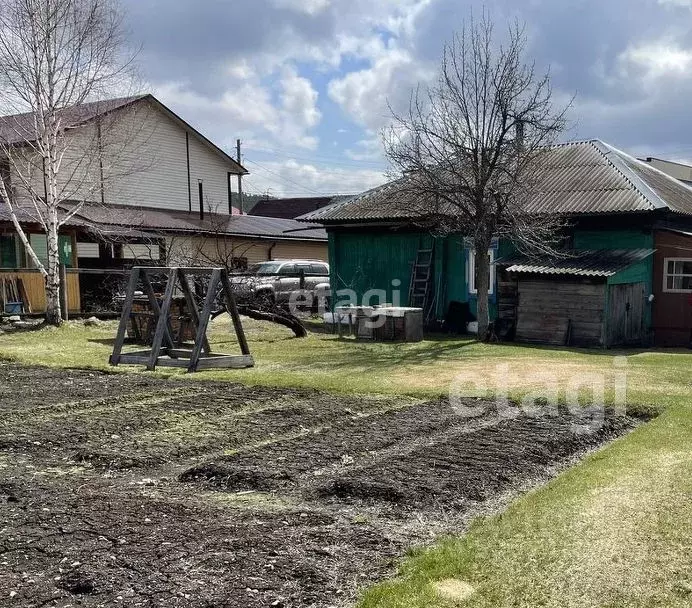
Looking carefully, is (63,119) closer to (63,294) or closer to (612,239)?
(63,294)

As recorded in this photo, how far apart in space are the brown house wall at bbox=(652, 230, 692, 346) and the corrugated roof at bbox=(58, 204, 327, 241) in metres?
12.8

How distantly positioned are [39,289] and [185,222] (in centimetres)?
1074

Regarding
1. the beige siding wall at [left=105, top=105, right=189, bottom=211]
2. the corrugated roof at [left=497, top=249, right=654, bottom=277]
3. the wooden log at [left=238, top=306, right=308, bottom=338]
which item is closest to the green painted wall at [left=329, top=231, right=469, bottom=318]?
the corrugated roof at [left=497, top=249, right=654, bottom=277]

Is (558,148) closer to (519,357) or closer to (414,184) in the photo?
(414,184)

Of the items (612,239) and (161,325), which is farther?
(612,239)

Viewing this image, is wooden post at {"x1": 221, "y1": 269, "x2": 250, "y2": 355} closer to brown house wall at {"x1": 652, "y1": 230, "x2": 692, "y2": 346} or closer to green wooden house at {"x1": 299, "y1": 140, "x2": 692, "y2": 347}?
green wooden house at {"x1": 299, "y1": 140, "x2": 692, "y2": 347}

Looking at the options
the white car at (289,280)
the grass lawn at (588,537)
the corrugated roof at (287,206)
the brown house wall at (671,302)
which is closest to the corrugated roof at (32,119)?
the white car at (289,280)

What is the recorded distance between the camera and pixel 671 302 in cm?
1802

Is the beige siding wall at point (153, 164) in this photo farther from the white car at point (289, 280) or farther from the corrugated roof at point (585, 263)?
the corrugated roof at point (585, 263)

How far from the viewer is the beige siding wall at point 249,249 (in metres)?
26.9

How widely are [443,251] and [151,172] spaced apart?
16351mm

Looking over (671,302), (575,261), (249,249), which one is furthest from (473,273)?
(249,249)

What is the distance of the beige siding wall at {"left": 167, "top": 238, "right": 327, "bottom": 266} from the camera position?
88.3 feet

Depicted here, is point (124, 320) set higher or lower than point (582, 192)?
lower
